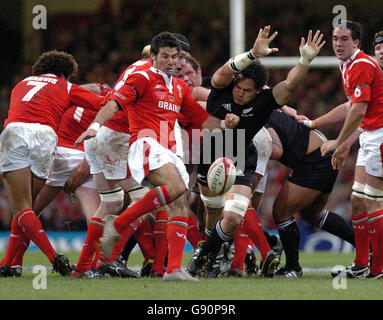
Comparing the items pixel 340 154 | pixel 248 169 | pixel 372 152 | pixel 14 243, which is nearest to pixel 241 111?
pixel 248 169

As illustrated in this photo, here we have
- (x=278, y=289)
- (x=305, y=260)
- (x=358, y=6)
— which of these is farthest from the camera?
(x=358, y=6)

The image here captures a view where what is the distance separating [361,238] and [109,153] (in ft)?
7.37

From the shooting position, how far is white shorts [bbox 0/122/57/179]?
21.8ft

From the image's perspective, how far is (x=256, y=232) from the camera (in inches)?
277

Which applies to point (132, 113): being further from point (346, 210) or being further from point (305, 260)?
point (346, 210)

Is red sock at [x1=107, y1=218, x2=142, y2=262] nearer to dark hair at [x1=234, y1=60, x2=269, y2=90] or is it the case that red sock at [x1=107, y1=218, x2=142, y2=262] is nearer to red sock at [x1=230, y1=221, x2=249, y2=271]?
red sock at [x1=230, y1=221, x2=249, y2=271]

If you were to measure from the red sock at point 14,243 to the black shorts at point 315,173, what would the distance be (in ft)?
7.82

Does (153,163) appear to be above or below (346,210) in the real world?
above

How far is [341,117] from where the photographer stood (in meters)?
7.07

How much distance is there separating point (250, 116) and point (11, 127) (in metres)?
1.96

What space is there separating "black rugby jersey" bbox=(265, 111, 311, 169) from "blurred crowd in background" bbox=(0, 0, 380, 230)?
7.18m

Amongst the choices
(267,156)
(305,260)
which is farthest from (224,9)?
(267,156)

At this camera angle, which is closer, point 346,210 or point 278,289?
→ point 278,289

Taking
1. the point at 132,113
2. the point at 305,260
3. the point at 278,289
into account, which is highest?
the point at 132,113
